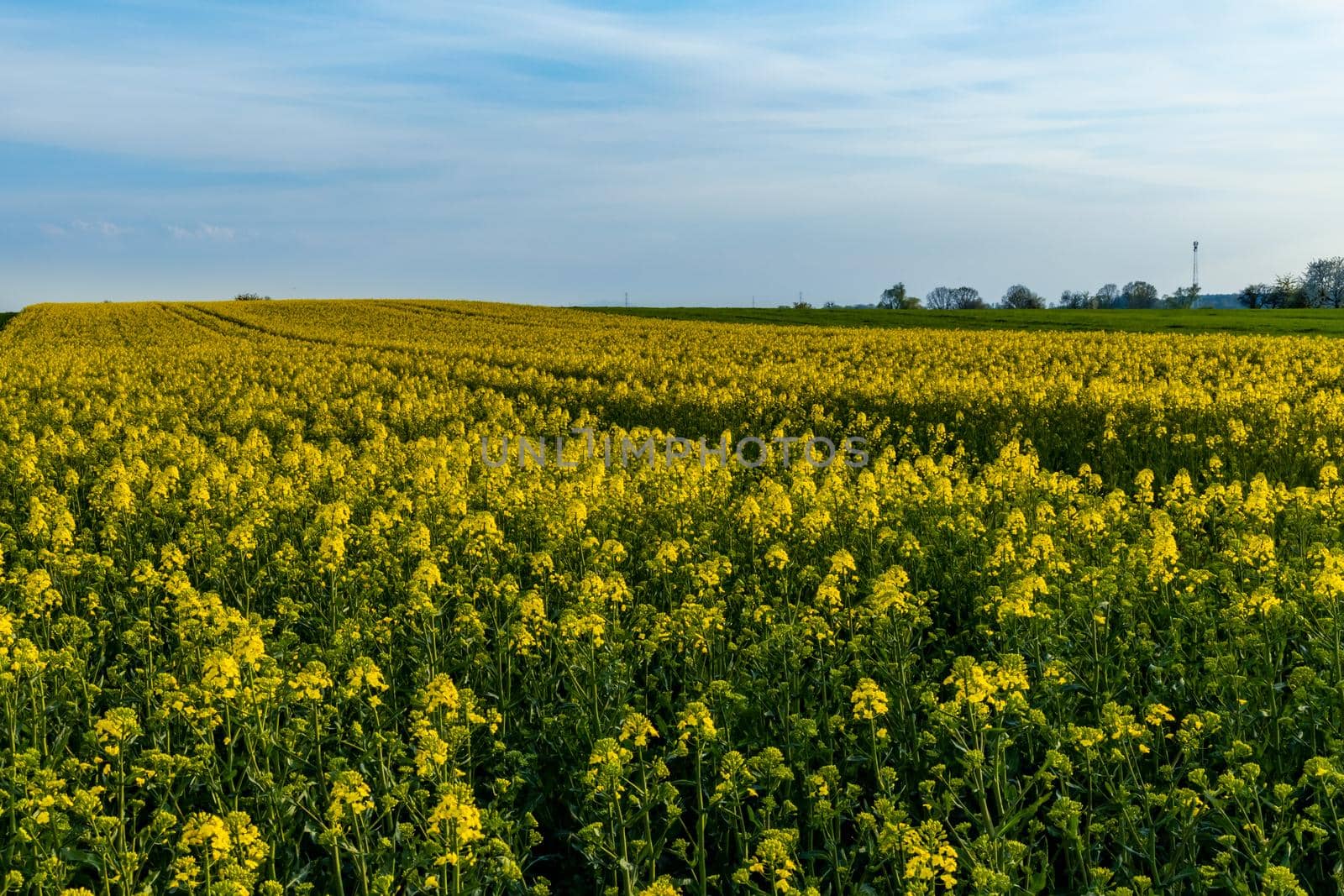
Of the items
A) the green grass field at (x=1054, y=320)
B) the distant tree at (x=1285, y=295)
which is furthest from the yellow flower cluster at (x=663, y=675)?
the distant tree at (x=1285, y=295)

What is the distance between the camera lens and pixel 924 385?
19453mm

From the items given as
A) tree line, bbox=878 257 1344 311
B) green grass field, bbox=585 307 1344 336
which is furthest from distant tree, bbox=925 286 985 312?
green grass field, bbox=585 307 1344 336

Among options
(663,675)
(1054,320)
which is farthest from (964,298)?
(663,675)

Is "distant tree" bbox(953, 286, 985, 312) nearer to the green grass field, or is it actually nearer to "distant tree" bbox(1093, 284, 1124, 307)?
"distant tree" bbox(1093, 284, 1124, 307)

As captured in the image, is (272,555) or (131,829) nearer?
(131,829)

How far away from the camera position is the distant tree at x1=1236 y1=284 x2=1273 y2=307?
11381cm

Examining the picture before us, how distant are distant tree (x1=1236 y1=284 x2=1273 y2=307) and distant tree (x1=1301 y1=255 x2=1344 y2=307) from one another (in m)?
4.78

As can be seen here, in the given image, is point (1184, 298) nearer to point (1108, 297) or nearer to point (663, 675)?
point (1108, 297)

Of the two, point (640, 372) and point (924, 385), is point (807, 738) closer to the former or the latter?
point (924, 385)

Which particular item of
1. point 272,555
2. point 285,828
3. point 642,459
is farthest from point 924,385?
point 285,828

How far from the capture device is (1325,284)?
12612 centimetres

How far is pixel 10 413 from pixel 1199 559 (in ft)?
62.7

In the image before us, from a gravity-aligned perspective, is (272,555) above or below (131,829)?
above

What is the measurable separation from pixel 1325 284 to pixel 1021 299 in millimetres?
37688
